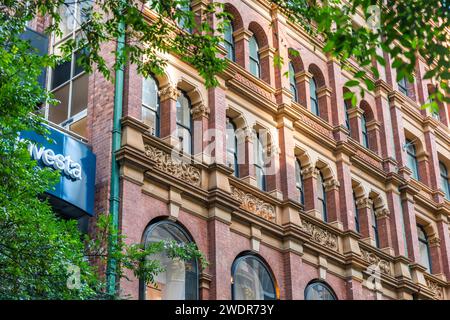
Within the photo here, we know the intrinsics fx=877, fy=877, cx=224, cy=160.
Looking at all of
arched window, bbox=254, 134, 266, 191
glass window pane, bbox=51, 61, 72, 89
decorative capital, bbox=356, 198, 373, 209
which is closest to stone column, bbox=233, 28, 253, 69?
arched window, bbox=254, 134, 266, 191

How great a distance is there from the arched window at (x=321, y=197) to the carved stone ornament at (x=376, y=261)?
177 centimetres

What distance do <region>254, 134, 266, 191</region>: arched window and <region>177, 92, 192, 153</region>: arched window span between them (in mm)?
2804

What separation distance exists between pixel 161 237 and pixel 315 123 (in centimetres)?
950

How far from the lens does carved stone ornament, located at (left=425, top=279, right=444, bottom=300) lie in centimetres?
3204

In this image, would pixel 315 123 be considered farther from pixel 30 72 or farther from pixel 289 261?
pixel 30 72

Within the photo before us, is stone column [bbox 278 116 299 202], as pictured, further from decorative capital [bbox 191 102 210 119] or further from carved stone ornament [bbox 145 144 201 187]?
carved stone ornament [bbox 145 144 201 187]

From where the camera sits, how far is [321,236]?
2730cm

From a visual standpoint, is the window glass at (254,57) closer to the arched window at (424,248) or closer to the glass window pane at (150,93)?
the glass window pane at (150,93)

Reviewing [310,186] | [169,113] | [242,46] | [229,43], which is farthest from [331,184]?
[169,113]

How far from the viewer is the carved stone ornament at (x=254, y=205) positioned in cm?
2466

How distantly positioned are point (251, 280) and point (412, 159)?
13754 mm

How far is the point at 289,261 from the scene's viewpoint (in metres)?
25.1

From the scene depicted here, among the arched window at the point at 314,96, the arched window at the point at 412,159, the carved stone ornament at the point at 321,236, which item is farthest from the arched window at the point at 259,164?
the arched window at the point at 412,159

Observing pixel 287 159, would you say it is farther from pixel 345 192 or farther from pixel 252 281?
pixel 252 281
